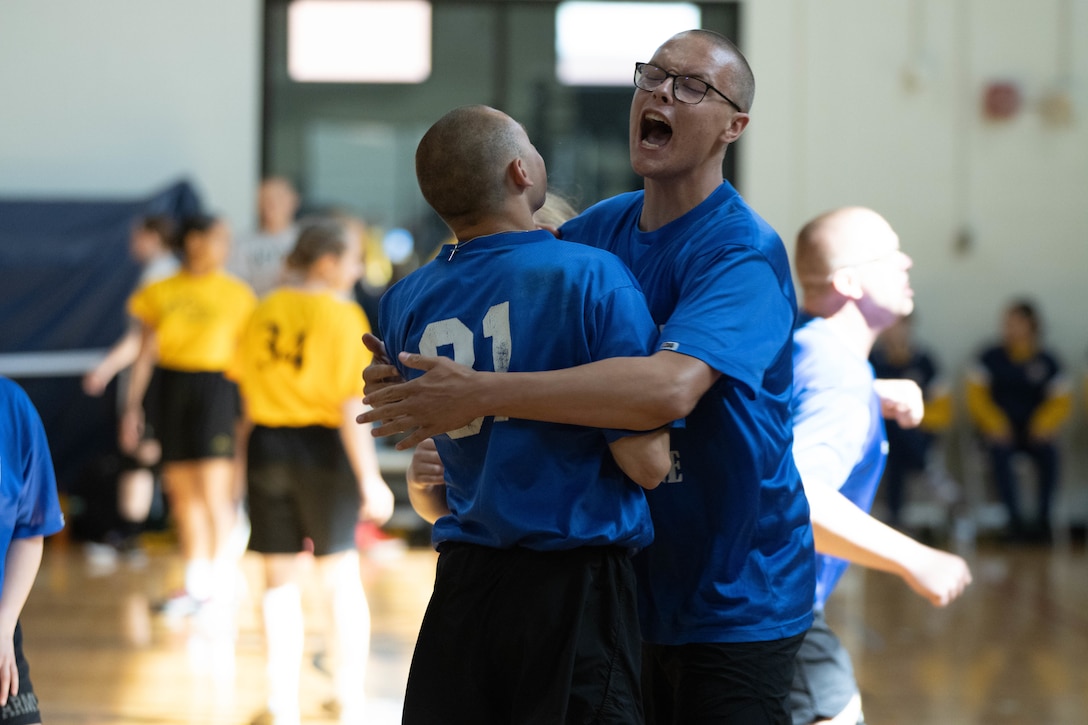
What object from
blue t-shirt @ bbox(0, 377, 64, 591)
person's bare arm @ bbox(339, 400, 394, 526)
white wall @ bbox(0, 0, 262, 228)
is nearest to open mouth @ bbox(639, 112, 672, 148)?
blue t-shirt @ bbox(0, 377, 64, 591)

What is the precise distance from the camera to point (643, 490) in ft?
5.71

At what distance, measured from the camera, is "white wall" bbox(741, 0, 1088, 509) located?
8719 mm

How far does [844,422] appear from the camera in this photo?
2094mm

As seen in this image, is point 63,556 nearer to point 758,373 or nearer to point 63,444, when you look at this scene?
point 63,444

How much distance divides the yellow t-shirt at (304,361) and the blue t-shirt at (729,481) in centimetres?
238

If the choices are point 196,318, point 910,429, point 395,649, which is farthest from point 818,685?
point 910,429

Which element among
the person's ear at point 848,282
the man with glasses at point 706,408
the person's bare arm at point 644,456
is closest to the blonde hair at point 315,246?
the person's ear at point 848,282

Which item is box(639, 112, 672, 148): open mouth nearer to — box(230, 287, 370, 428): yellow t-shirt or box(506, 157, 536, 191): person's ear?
box(506, 157, 536, 191): person's ear

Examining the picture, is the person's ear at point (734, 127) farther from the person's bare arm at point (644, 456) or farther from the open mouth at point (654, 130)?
the person's bare arm at point (644, 456)

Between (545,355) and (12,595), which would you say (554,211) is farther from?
(12,595)

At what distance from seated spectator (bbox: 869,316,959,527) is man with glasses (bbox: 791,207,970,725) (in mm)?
5685

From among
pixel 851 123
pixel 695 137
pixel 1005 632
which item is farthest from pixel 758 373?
pixel 851 123

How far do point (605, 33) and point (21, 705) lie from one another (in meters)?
7.55

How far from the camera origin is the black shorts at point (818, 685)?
2.18 metres
